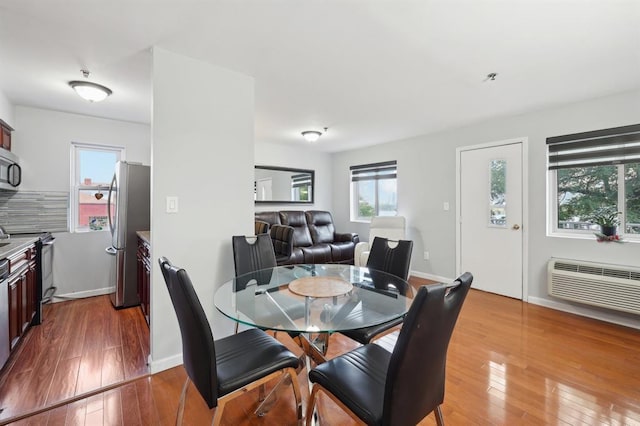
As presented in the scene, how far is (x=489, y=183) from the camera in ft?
12.7

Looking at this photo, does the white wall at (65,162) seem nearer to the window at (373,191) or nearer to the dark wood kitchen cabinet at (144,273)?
the dark wood kitchen cabinet at (144,273)

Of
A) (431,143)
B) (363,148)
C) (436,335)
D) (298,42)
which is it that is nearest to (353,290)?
(436,335)

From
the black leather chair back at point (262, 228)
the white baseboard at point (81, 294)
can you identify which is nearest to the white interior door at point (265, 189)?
the black leather chair back at point (262, 228)

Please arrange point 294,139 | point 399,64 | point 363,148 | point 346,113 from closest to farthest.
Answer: point 399,64 → point 346,113 → point 294,139 → point 363,148

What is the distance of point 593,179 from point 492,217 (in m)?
1.06

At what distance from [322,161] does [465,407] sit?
5054 millimetres

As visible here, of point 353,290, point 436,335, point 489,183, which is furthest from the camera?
point 489,183

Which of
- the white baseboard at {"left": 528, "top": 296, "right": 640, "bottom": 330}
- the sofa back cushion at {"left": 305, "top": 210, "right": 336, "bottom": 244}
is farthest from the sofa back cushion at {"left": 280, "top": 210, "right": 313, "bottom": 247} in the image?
the white baseboard at {"left": 528, "top": 296, "right": 640, "bottom": 330}

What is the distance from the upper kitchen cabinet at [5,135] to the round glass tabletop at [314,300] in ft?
9.66

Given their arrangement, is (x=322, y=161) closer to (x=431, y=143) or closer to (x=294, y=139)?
(x=294, y=139)

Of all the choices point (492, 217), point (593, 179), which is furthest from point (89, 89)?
point (593, 179)

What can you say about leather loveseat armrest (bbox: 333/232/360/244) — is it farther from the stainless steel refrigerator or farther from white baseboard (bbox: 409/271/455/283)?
the stainless steel refrigerator

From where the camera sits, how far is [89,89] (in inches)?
102

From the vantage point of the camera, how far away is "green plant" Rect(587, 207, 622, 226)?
300 cm
